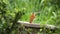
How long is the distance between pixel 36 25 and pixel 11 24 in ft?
1.43

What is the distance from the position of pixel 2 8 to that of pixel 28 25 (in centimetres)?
62

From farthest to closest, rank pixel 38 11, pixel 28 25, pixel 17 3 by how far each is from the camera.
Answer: pixel 38 11, pixel 17 3, pixel 28 25

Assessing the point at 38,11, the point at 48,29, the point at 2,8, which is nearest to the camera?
the point at 2,8

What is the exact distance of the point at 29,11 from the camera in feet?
11.0

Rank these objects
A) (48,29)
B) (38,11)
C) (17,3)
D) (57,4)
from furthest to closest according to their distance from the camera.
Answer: (38,11), (17,3), (48,29), (57,4)

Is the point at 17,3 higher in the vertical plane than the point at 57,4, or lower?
lower

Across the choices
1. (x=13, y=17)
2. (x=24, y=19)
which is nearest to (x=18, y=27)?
(x=13, y=17)

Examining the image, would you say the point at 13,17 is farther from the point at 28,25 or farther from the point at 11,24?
the point at 28,25

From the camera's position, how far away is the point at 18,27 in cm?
283

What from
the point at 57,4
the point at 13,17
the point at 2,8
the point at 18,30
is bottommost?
the point at 18,30

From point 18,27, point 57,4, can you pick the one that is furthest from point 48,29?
point 57,4

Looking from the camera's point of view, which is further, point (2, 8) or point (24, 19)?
point (24, 19)

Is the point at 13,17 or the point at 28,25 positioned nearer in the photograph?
the point at 13,17

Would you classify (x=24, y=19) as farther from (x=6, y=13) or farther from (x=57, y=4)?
(x=57, y=4)
